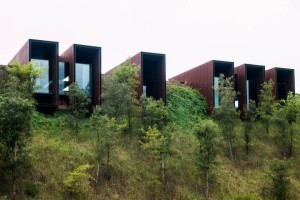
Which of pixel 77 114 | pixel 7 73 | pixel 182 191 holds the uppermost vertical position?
pixel 7 73

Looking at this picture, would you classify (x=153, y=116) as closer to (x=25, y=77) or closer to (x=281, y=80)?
(x=25, y=77)

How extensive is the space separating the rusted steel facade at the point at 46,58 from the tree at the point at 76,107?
5.69 feet

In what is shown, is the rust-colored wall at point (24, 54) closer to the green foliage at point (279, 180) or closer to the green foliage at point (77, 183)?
the green foliage at point (77, 183)

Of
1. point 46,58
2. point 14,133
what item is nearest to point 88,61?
point 46,58

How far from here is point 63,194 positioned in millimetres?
22000

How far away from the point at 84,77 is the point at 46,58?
9.21 feet

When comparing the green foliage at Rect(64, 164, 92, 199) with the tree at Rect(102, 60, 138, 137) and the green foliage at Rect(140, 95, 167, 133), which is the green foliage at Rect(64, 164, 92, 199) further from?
the green foliage at Rect(140, 95, 167, 133)

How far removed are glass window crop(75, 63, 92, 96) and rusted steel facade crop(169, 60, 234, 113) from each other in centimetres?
965

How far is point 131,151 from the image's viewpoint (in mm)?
27031

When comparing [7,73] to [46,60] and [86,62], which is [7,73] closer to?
[46,60]

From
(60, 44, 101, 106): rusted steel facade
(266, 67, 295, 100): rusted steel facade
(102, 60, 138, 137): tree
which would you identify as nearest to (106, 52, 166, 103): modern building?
(60, 44, 101, 106): rusted steel facade

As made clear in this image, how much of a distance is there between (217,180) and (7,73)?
14165mm

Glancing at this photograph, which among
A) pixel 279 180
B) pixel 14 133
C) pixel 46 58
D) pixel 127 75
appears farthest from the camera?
pixel 46 58

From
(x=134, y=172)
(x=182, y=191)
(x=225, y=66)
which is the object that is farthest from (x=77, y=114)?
(x=225, y=66)
